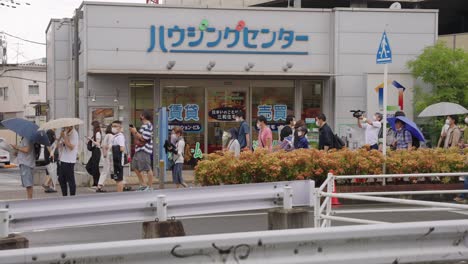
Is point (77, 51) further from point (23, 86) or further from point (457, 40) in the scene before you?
point (23, 86)

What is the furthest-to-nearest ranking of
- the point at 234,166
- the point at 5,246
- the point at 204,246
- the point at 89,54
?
the point at 89,54 < the point at 234,166 < the point at 5,246 < the point at 204,246

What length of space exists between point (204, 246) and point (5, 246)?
9.15 ft

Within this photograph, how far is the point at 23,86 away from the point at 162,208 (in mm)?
50052

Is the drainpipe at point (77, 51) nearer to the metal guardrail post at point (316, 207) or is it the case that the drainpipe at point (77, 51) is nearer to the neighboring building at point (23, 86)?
the metal guardrail post at point (316, 207)

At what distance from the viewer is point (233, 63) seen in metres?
21.2

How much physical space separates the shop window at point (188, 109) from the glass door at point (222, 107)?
0.89ft

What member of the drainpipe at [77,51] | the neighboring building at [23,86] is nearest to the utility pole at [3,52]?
the neighboring building at [23,86]

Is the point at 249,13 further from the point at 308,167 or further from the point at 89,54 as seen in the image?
the point at 308,167

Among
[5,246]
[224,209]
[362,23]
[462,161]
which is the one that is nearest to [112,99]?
[362,23]

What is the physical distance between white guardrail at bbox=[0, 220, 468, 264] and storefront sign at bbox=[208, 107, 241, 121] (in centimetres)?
1704

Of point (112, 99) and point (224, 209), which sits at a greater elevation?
point (112, 99)

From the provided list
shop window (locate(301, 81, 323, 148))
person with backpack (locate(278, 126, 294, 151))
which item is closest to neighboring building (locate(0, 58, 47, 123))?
shop window (locate(301, 81, 323, 148))

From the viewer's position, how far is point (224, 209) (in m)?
8.22

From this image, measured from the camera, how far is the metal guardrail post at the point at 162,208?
7791mm
